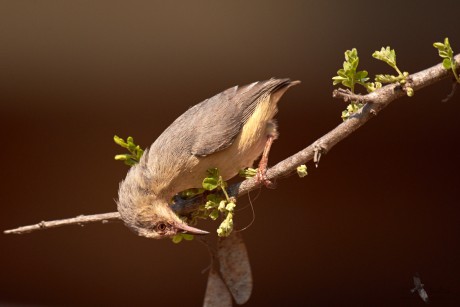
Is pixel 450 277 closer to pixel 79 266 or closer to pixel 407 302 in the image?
pixel 407 302

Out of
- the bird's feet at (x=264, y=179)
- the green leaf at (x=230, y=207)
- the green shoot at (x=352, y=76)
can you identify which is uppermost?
the green shoot at (x=352, y=76)

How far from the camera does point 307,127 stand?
4.59 m

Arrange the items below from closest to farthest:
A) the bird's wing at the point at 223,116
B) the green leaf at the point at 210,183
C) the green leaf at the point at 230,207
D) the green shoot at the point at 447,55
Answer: the green shoot at the point at 447,55, the green leaf at the point at 230,207, the green leaf at the point at 210,183, the bird's wing at the point at 223,116

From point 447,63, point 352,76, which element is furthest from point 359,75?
point 447,63

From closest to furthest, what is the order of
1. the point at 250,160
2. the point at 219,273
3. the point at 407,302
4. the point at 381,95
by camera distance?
the point at 381,95 < the point at 219,273 < the point at 250,160 < the point at 407,302

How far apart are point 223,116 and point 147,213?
0.56m

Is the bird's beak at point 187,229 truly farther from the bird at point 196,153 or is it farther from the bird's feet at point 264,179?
the bird's feet at point 264,179

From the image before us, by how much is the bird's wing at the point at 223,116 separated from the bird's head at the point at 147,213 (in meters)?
0.25

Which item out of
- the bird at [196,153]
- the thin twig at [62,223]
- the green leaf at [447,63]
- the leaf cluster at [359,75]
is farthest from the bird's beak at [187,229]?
the green leaf at [447,63]

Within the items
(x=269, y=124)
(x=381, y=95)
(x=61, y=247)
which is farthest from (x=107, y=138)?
(x=381, y=95)

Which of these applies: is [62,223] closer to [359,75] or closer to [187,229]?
[187,229]

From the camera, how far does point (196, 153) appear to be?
2785 millimetres

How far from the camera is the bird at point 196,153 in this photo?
267cm

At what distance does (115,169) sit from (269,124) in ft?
6.31
